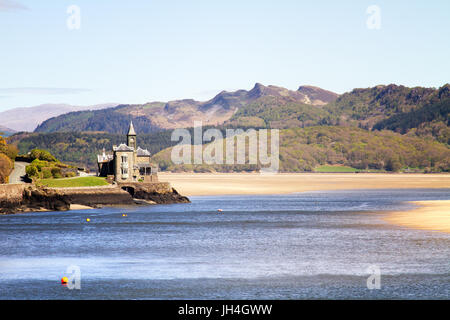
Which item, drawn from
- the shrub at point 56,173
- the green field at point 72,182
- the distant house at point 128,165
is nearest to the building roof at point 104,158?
the distant house at point 128,165

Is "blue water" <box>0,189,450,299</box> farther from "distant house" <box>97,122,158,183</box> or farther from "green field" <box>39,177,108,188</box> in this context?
"distant house" <box>97,122,158,183</box>

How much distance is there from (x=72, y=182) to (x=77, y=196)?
2.46 meters

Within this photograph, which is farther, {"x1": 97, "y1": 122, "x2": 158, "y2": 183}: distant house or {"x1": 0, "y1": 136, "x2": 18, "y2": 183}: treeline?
{"x1": 97, "y1": 122, "x2": 158, "y2": 183}: distant house

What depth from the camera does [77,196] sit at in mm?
86125

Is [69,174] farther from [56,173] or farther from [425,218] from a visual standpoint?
[425,218]

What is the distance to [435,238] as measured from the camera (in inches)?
1950

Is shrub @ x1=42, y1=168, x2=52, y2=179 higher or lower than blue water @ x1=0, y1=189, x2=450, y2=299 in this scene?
higher

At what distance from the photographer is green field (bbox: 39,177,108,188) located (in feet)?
279

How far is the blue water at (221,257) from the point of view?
31.9 metres

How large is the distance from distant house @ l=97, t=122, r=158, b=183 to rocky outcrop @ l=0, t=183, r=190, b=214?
4605 mm

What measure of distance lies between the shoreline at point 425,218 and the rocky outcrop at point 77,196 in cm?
3645

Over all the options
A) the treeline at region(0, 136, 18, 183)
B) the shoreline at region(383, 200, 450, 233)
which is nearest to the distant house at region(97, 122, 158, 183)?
→ the treeline at region(0, 136, 18, 183)
